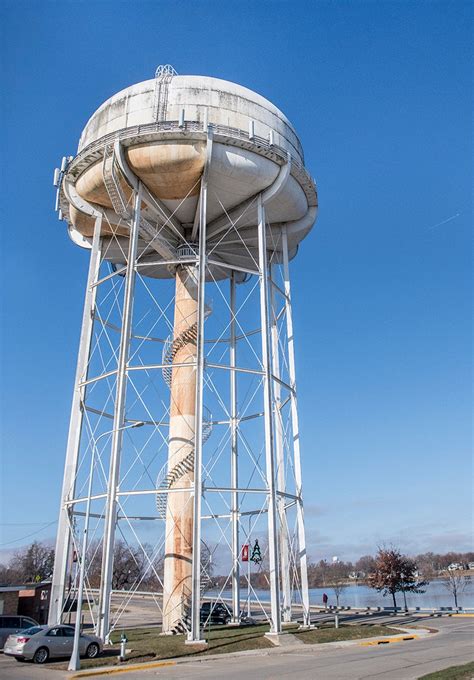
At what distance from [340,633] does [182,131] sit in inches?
826

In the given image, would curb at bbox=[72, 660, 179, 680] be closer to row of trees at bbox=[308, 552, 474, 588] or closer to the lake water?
the lake water

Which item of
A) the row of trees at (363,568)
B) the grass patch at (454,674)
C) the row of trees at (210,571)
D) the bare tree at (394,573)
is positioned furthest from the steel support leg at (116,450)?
the row of trees at (363,568)

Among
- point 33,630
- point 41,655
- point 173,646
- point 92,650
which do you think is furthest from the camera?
point 173,646

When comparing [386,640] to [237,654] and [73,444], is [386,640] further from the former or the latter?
[73,444]

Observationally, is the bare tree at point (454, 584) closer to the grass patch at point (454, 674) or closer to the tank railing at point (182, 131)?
the grass patch at point (454, 674)

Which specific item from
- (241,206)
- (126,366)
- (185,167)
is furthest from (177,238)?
(126,366)

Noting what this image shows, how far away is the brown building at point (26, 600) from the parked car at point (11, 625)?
7273 millimetres

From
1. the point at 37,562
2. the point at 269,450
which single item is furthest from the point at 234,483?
the point at 37,562

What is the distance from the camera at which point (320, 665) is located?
15625 mm

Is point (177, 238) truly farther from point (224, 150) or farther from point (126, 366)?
point (126, 366)

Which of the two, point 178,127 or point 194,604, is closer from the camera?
point 194,604

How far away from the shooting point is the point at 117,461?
2131 cm

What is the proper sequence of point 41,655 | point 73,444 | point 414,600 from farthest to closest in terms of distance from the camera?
1. point 414,600
2. point 73,444
3. point 41,655

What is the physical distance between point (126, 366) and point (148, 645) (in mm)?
9814
